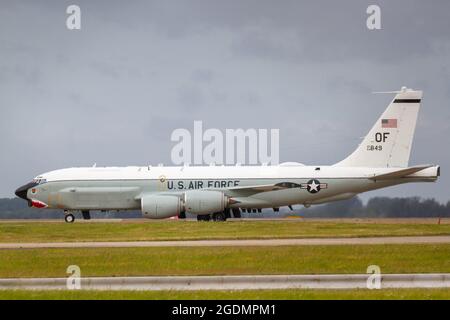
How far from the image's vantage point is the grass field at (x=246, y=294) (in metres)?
19.7

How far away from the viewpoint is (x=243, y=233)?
43906 millimetres

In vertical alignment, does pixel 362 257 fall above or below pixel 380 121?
below

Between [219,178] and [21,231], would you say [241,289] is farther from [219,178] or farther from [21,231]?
[219,178]

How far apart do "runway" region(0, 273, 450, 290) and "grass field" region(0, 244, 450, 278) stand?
2.35 metres

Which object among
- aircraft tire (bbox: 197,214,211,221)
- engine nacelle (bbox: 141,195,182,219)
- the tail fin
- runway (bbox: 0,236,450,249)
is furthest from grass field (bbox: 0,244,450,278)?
the tail fin

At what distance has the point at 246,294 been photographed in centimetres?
2038

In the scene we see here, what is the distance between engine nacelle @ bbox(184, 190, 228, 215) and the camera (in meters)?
62.6

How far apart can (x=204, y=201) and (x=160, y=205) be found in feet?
11.1

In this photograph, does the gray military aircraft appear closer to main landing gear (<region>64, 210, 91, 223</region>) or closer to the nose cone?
main landing gear (<region>64, 210, 91, 223</region>)

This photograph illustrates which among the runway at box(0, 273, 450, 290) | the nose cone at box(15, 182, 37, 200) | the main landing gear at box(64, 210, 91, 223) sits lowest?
the main landing gear at box(64, 210, 91, 223)
